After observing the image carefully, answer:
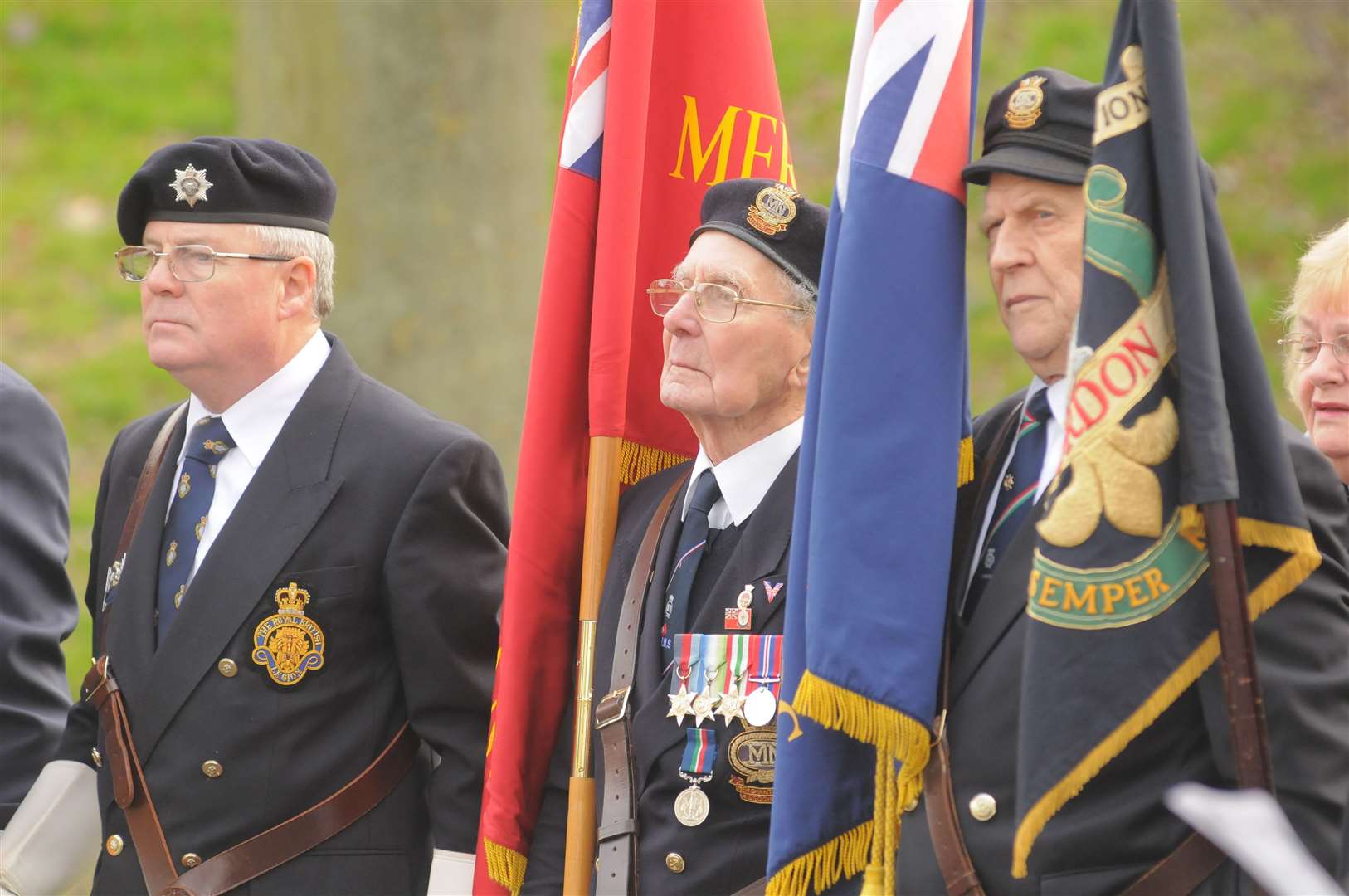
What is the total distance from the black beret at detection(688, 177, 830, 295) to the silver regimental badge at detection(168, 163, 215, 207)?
3.93ft

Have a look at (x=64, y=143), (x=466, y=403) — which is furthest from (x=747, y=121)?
(x=64, y=143)

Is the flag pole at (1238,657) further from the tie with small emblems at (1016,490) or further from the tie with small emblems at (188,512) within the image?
the tie with small emblems at (188,512)

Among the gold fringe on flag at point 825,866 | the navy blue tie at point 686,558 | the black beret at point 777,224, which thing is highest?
the black beret at point 777,224

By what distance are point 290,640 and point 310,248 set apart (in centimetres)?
98

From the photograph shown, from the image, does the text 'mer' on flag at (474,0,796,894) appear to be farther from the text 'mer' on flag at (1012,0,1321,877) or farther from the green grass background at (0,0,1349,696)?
the green grass background at (0,0,1349,696)

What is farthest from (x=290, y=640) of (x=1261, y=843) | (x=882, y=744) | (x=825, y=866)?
(x=1261, y=843)

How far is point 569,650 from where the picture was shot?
158 inches

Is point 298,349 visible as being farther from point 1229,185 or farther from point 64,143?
point 64,143

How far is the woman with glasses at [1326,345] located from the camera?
365 cm

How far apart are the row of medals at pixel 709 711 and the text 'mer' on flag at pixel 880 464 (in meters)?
0.22

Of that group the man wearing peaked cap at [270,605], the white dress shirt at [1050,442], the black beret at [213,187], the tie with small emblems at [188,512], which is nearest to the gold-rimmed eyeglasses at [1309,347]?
the white dress shirt at [1050,442]

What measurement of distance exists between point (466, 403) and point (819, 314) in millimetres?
4275

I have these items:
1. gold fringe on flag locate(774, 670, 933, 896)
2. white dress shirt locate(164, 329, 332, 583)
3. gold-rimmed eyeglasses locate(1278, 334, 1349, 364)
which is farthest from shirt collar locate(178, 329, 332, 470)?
gold-rimmed eyeglasses locate(1278, 334, 1349, 364)

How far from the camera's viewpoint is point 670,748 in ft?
11.5
